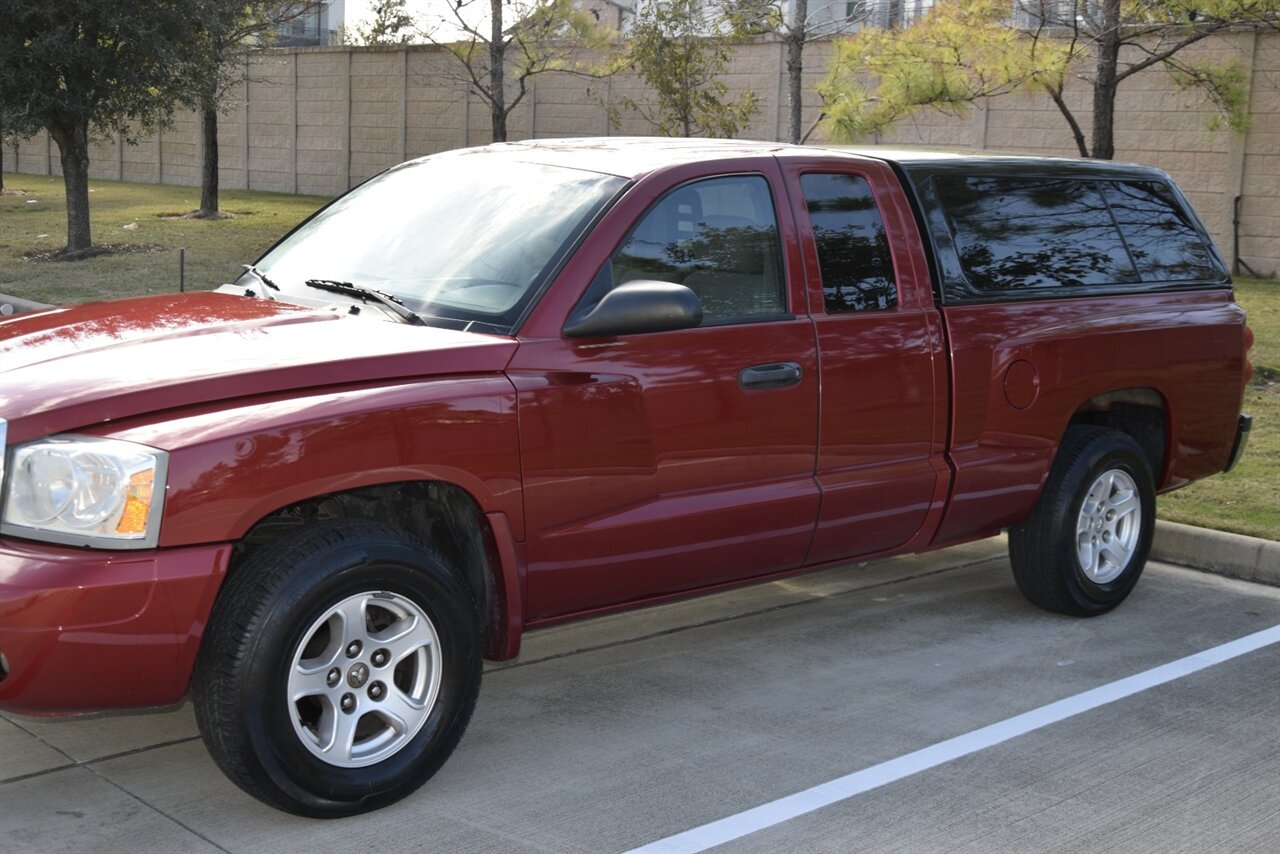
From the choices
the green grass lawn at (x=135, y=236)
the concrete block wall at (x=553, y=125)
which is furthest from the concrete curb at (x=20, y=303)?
the concrete block wall at (x=553, y=125)

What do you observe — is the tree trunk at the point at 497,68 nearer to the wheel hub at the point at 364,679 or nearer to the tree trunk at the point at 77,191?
the tree trunk at the point at 77,191

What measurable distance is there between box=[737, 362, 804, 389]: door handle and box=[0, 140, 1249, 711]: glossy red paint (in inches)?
0.9

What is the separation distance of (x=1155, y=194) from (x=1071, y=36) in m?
11.2

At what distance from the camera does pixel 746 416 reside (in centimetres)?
488

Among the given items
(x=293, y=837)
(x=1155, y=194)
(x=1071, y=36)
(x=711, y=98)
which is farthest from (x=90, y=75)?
(x=293, y=837)

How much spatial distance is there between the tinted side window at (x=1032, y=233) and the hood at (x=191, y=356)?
7.42ft

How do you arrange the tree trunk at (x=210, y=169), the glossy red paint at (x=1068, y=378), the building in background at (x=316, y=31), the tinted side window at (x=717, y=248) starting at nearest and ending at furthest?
the tinted side window at (x=717, y=248) → the glossy red paint at (x=1068, y=378) → the tree trunk at (x=210, y=169) → the building in background at (x=316, y=31)

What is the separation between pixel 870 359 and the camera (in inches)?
206

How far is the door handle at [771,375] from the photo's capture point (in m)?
4.88

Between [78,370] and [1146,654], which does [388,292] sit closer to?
[78,370]

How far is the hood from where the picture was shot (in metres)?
3.76

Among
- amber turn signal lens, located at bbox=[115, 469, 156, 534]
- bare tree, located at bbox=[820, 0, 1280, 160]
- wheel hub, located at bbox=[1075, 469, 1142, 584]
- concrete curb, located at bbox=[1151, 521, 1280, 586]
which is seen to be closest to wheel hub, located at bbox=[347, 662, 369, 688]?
amber turn signal lens, located at bbox=[115, 469, 156, 534]

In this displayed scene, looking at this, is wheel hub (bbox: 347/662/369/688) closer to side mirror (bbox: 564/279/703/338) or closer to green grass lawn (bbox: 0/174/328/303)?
side mirror (bbox: 564/279/703/338)

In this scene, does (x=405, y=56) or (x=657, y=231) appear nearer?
(x=657, y=231)
